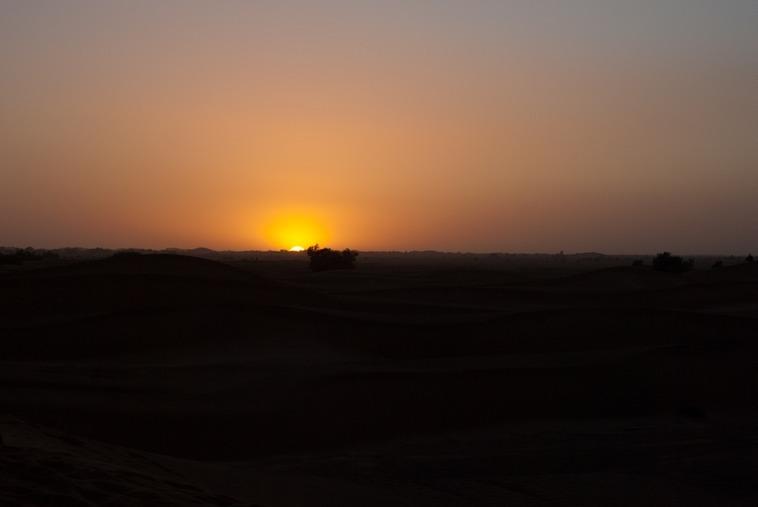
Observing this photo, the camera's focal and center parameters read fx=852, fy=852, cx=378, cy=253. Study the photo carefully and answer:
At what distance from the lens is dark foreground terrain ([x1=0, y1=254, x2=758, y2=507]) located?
27.5 feet

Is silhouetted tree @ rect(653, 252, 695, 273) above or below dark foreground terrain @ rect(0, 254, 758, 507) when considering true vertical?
above

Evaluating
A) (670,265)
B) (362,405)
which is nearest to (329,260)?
(670,265)

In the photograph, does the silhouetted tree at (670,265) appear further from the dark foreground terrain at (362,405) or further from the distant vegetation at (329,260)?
the dark foreground terrain at (362,405)

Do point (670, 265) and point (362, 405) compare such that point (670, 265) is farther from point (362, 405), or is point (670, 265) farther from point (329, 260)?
point (362, 405)

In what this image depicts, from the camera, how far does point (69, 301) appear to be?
25672mm

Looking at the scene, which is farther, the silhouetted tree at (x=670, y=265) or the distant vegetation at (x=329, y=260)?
the distant vegetation at (x=329, y=260)

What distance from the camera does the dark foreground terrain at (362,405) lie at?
27.5ft

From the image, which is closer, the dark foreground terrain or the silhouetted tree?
the dark foreground terrain

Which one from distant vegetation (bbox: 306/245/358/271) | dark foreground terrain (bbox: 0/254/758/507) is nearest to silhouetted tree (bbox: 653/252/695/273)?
distant vegetation (bbox: 306/245/358/271)

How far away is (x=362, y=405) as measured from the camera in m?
12.7

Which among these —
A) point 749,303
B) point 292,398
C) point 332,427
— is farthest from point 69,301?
point 749,303

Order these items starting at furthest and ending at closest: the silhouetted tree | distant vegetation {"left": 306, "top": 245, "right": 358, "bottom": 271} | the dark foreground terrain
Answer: distant vegetation {"left": 306, "top": 245, "right": 358, "bottom": 271}, the silhouetted tree, the dark foreground terrain

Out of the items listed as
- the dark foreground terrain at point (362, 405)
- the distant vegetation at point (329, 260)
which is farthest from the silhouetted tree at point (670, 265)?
the dark foreground terrain at point (362, 405)

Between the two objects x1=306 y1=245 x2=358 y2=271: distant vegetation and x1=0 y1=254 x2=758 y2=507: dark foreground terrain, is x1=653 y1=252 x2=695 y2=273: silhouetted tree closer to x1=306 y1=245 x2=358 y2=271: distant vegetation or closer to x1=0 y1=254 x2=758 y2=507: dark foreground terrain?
x1=306 y1=245 x2=358 y2=271: distant vegetation
